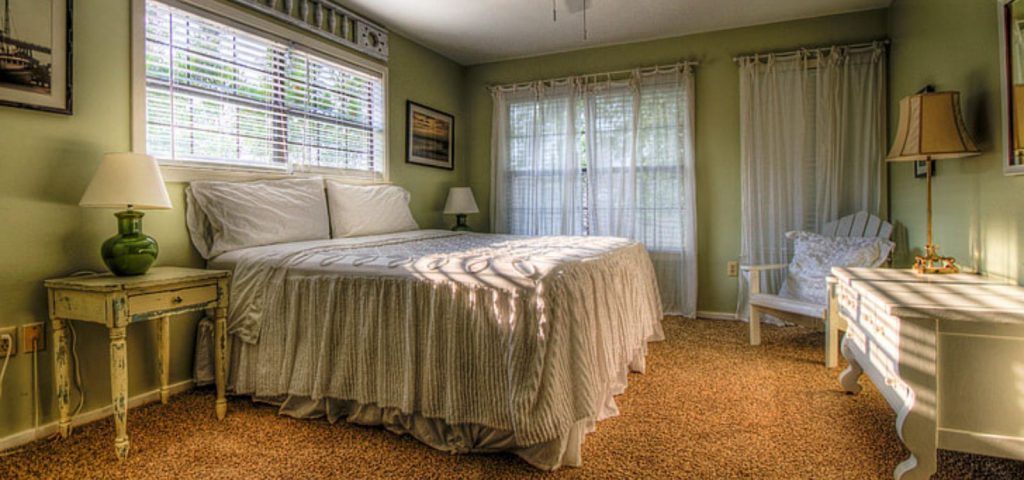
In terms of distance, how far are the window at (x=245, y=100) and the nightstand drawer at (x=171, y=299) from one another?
79cm

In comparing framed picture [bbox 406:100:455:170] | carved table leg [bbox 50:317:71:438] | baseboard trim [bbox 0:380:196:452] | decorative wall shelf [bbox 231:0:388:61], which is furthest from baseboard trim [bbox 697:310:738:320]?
carved table leg [bbox 50:317:71:438]

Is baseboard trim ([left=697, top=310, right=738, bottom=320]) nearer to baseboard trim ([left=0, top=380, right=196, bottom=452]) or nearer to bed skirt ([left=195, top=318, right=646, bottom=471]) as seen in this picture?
bed skirt ([left=195, top=318, right=646, bottom=471])

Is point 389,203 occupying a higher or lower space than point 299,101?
lower

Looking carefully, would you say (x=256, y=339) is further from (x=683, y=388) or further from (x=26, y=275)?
(x=683, y=388)

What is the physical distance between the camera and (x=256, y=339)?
2.29 m

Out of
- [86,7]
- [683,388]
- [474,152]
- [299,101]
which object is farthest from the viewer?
[474,152]

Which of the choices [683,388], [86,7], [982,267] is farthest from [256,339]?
[982,267]

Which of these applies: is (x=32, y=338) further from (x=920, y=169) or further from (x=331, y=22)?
(x=920, y=169)

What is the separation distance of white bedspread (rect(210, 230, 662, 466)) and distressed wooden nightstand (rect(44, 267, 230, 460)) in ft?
0.55

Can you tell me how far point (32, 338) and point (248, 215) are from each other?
0.96m

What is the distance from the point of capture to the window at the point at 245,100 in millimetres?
2479

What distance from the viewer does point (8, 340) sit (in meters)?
1.94

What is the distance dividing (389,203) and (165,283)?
186 centimetres

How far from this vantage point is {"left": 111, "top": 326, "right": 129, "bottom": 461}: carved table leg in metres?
1.82
